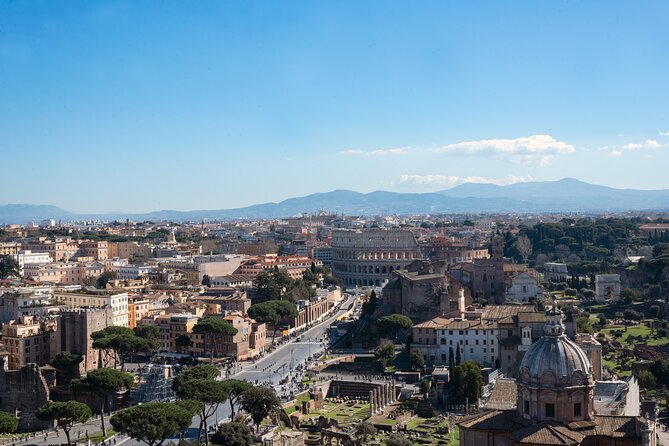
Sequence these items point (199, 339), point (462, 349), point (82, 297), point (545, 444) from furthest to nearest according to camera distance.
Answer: point (82, 297)
point (199, 339)
point (462, 349)
point (545, 444)

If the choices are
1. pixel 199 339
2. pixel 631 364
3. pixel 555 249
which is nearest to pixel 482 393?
pixel 631 364

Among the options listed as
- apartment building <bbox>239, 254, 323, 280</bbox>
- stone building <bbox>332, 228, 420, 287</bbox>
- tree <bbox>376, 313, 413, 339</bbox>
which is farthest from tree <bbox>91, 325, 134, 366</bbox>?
stone building <bbox>332, 228, 420, 287</bbox>

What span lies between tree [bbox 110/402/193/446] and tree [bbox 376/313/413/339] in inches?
938

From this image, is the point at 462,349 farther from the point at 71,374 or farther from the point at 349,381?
the point at 71,374

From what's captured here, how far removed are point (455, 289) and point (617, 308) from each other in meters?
18.1

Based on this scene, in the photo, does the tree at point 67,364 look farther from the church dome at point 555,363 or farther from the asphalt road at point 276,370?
Answer: the church dome at point 555,363

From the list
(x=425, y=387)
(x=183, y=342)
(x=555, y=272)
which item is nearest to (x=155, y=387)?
(x=183, y=342)

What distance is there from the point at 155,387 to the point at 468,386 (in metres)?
16.2

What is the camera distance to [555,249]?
11356cm

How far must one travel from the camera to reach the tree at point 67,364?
49.2 metres

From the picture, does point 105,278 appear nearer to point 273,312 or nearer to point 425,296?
point 273,312

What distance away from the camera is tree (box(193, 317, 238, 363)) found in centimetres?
5419

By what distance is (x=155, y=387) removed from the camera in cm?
4538

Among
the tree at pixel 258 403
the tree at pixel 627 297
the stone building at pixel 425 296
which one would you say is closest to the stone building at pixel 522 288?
the stone building at pixel 425 296
